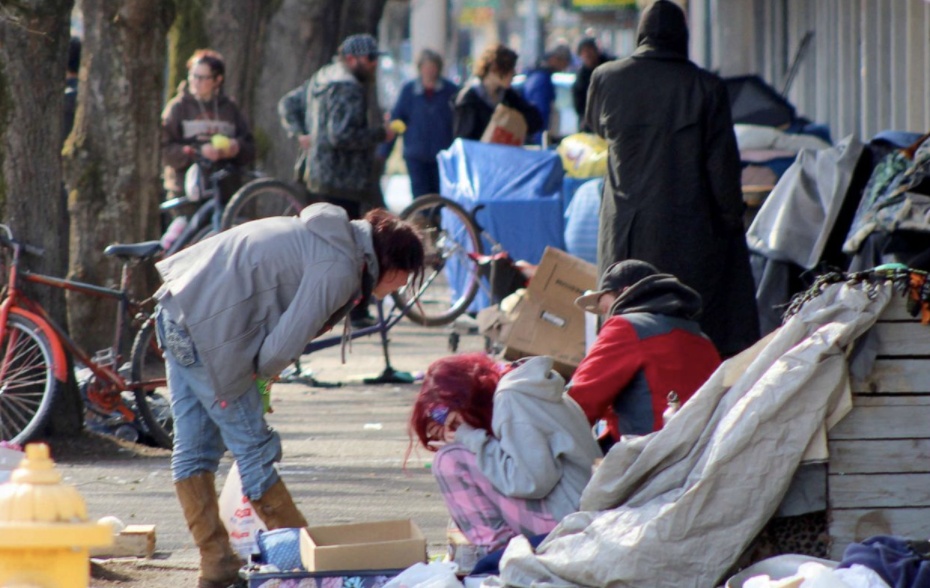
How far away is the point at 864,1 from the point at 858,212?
428cm

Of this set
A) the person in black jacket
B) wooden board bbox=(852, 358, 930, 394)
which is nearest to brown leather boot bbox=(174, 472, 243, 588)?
wooden board bbox=(852, 358, 930, 394)

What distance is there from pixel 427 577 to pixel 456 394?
70cm

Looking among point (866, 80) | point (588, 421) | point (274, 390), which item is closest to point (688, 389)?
point (588, 421)

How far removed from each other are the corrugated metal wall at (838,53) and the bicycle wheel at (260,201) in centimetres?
408

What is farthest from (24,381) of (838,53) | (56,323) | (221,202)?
(838,53)

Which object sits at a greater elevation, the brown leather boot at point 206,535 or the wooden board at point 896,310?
the wooden board at point 896,310

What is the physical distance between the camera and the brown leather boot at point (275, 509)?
5.46m

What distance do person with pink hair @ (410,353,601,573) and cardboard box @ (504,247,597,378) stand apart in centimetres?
318

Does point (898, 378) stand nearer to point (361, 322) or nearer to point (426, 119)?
point (361, 322)

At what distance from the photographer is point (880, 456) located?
496 centimetres

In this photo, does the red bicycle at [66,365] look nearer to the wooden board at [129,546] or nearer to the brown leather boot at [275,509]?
the wooden board at [129,546]

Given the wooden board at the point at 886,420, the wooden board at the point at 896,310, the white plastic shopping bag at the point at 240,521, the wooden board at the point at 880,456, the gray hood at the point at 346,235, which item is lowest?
the white plastic shopping bag at the point at 240,521

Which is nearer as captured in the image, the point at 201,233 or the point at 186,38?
the point at 201,233

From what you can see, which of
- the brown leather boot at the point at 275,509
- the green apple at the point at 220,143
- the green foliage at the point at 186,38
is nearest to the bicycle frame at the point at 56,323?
the brown leather boot at the point at 275,509
